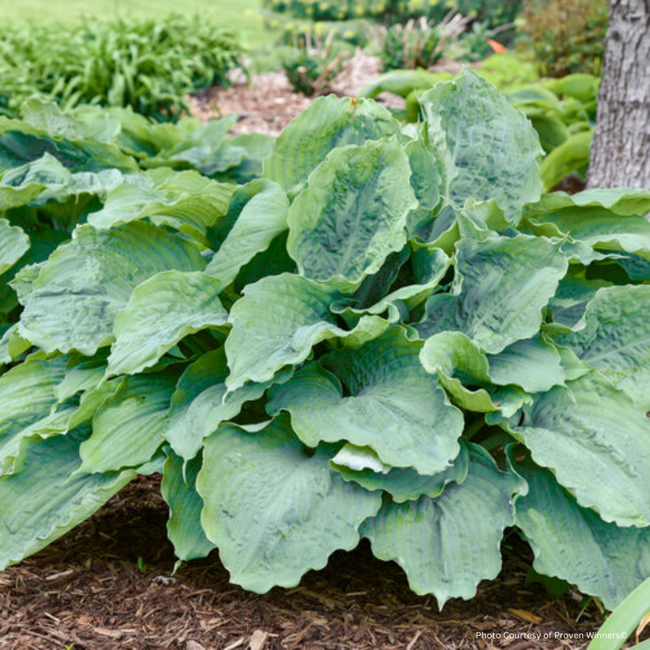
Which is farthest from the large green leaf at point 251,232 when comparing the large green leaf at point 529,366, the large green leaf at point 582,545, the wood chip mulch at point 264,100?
the wood chip mulch at point 264,100

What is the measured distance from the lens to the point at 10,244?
116 inches

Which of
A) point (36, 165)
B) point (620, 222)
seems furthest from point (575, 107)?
point (36, 165)

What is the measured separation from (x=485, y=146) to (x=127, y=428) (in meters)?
Result: 1.43

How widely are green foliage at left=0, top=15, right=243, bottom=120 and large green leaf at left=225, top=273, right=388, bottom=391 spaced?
493 centimetres

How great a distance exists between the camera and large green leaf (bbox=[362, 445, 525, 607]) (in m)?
1.93

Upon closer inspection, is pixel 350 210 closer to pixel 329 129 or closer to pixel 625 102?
pixel 329 129

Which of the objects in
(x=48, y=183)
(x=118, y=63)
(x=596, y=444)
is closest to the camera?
(x=596, y=444)

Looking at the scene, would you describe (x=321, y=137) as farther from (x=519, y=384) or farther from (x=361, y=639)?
(x=361, y=639)

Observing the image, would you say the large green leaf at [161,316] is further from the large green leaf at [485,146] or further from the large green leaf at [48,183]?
the large green leaf at [48,183]

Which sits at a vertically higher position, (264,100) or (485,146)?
(485,146)

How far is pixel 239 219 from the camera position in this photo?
2.36 meters

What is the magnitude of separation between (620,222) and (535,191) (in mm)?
317

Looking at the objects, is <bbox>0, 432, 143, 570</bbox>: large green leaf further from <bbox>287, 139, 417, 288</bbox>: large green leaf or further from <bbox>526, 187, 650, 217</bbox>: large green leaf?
<bbox>526, 187, 650, 217</bbox>: large green leaf

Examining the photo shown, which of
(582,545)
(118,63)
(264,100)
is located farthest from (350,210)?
(264,100)
